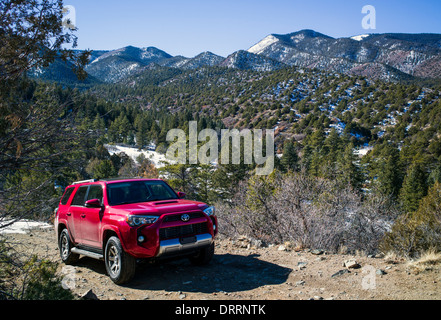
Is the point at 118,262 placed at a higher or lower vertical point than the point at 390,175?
higher

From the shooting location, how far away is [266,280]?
5297 mm

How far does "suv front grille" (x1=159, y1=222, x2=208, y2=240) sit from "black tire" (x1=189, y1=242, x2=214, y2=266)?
637mm

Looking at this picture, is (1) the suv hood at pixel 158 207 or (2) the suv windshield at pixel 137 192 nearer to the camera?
(1) the suv hood at pixel 158 207

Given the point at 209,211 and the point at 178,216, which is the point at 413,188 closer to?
the point at 209,211

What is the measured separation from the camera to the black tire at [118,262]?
16.4 feet

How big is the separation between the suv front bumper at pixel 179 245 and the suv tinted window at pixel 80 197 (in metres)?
2.43

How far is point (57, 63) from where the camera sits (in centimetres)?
604

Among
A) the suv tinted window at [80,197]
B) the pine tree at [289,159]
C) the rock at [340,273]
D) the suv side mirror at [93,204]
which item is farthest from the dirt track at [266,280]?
the pine tree at [289,159]

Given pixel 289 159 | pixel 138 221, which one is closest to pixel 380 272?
pixel 138 221

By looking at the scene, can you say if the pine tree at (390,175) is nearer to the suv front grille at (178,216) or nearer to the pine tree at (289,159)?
the pine tree at (289,159)

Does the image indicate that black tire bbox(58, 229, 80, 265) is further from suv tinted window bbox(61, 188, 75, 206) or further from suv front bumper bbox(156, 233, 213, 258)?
suv front bumper bbox(156, 233, 213, 258)

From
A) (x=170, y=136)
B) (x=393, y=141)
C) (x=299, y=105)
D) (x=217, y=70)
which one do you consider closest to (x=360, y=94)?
(x=299, y=105)

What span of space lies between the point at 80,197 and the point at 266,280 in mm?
4076

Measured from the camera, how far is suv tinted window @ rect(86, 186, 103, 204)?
233 inches
